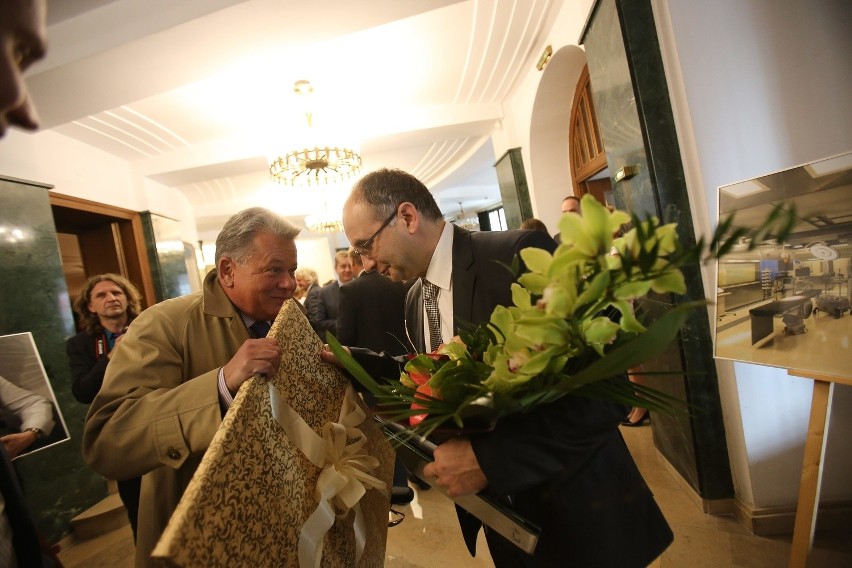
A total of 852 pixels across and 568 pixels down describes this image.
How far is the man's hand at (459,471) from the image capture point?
33.1 inches

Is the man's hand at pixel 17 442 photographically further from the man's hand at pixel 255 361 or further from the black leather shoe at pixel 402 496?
the man's hand at pixel 255 361

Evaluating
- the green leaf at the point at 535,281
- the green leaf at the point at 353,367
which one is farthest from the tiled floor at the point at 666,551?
the green leaf at the point at 535,281

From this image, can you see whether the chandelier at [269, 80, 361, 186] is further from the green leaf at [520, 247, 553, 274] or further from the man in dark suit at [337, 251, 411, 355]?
the green leaf at [520, 247, 553, 274]

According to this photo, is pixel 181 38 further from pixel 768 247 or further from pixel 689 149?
pixel 768 247

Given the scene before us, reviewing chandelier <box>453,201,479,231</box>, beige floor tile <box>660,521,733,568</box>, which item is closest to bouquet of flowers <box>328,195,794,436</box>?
beige floor tile <box>660,521,733,568</box>

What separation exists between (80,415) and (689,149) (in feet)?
16.4

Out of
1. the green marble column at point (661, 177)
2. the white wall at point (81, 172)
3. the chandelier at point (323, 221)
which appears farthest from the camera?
the chandelier at point (323, 221)

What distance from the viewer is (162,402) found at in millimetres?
1041

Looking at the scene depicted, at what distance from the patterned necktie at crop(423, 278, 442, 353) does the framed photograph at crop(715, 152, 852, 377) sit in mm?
1017

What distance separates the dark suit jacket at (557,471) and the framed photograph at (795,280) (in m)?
0.82

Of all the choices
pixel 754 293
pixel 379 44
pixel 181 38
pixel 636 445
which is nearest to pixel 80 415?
pixel 181 38

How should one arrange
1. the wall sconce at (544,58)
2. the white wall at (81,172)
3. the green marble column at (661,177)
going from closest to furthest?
the green marble column at (661,177), the white wall at (81,172), the wall sconce at (544,58)

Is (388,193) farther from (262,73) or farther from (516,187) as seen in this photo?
(516,187)

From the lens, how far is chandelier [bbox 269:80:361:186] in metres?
4.53
